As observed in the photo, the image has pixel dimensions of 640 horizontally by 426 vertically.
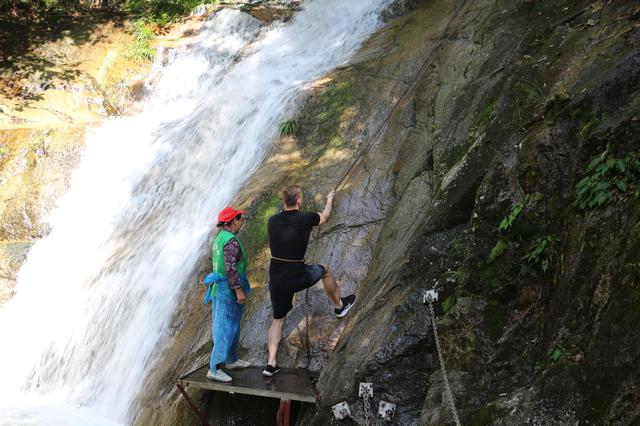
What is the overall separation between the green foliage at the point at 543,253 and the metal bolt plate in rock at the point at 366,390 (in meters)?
1.74

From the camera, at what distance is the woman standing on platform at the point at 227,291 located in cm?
630

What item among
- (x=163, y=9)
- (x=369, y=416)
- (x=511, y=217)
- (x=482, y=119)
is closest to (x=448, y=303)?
(x=511, y=217)

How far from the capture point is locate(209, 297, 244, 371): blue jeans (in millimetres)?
6500

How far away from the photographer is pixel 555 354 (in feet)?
11.9

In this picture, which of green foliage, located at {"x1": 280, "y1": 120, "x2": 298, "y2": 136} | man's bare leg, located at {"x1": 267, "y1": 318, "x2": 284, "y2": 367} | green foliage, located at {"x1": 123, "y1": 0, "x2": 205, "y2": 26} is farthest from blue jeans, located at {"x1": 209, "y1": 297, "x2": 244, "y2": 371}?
→ green foliage, located at {"x1": 123, "y1": 0, "x2": 205, "y2": 26}

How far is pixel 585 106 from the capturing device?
471cm

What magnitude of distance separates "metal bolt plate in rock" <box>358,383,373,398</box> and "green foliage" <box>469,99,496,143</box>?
2973mm

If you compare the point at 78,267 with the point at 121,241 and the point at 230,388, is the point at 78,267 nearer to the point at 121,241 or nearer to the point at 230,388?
the point at 121,241

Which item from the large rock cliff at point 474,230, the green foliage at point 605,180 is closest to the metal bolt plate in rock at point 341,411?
the large rock cliff at point 474,230

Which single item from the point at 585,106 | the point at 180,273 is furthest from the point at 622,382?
the point at 180,273

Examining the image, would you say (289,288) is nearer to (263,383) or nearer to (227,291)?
(227,291)

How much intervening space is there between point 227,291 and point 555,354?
12.3 ft

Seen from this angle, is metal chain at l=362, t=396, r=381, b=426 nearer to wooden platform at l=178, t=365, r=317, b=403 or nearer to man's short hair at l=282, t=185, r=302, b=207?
wooden platform at l=178, t=365, r=317, b=403

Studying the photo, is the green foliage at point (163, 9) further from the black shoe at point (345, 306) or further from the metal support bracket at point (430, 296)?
the metal support bracket at point (430, 296)
